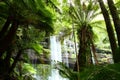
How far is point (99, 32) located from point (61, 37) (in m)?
1.71

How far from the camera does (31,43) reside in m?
8.66

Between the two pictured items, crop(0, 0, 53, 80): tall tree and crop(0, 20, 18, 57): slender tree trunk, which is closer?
crop(0, 0, 53, 80): tall tree

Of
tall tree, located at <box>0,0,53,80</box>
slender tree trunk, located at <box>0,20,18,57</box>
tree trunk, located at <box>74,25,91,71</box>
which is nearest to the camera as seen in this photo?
tall tree, located at <box>0,0,53,80</box>

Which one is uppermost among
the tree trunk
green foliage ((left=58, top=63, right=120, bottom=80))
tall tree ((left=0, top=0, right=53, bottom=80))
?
tall tree ((left=0, top=0, right=53, bottom=80))

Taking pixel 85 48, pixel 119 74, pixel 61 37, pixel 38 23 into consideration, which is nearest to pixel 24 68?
pixel 61 37

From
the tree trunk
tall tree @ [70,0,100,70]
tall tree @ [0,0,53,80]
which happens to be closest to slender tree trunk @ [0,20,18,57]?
tall tree @ [0,0,53,80]

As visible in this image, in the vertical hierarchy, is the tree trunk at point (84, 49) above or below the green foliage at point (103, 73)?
above

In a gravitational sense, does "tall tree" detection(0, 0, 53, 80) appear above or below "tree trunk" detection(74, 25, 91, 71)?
above

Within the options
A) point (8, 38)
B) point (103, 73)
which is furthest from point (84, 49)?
point (103, 73)

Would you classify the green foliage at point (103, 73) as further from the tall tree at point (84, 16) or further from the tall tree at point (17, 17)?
the tall tree at point (84, 16)

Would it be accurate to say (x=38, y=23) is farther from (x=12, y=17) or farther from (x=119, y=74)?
(x=119, y=74)

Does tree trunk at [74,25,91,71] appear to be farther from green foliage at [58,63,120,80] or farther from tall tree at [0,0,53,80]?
green foliage at [58,63,120,80]

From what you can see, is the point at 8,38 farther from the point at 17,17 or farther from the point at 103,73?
the point at 103,73

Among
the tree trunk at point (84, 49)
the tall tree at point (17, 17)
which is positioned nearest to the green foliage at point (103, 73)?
the tall tree at point (17, 17)
